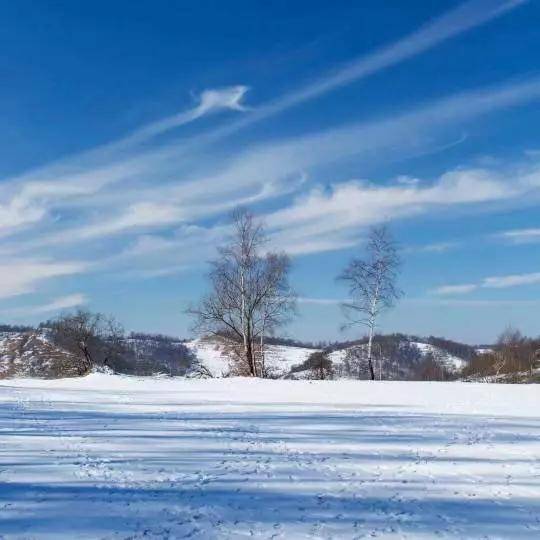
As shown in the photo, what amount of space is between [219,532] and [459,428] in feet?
33.4

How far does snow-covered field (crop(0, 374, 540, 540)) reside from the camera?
8.19m

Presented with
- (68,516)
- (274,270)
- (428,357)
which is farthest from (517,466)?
(428,357)

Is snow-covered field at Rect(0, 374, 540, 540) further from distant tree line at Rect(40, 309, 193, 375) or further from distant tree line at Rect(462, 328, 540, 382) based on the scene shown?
distant tree line at Rect(462, 328, 540, 382)

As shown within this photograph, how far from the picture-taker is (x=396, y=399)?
23.1 metres

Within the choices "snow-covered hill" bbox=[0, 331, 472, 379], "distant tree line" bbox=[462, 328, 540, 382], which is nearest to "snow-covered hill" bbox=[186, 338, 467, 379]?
"snow-covered hill" bbox=[0, 331, 472, 379]

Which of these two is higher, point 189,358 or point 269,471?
point 189,358

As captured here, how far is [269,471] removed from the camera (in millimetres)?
11070

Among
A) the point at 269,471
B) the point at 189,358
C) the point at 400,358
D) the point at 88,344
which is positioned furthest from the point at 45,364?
the point at 400,358

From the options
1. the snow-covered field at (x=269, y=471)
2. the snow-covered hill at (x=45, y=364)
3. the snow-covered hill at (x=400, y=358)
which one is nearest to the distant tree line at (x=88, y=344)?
the snow-covered hill at (x=45, y=364)

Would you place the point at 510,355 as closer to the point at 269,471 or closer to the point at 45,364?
the point at 45,364

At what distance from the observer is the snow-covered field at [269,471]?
8188mm

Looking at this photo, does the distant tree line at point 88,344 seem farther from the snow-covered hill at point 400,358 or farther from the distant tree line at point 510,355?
the distant tree line at point 510,355

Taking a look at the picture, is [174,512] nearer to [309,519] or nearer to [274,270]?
[309,519]

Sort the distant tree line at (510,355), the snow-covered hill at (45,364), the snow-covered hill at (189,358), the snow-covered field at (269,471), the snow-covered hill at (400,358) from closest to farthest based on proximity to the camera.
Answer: the snow-covered field at (269,471) < the snow-covered hill at (189,358) < the snow-covered hill at (45,364) < the distant tree line at (510,355) < the snow-covered hill at (400,358)
